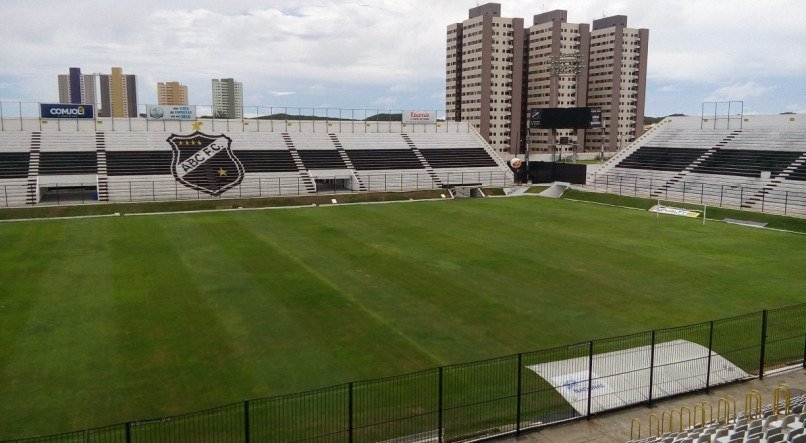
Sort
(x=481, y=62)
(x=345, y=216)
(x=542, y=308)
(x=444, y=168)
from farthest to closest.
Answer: (x=481, y=62) → (x=444, y=168) → (x=345, y=216) → (x=542, y=308)

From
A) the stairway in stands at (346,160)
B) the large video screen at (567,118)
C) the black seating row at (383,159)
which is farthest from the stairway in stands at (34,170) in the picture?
the large video screen at (567,118)

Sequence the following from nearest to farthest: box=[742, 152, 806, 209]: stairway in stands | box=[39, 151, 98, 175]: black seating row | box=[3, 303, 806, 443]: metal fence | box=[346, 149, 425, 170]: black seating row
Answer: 1. box=[3, 303, 806, 443]: metal fence
2. box=[742, 152, 806, 209]: stairway in stands
3. box=[39, 151, 98, 175]: black seating row
4. box=[346, 149, 425, 170]: black seating row

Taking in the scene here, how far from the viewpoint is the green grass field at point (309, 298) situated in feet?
54.9

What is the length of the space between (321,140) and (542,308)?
5645cm

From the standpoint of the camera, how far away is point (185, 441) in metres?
13.4

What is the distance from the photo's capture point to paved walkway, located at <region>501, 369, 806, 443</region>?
1376cm

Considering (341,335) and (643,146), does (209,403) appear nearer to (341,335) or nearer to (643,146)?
(341,335)

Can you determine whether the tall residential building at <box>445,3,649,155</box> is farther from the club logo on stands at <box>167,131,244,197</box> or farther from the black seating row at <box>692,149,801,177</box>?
the club logo on stands at <box>167,131,244,197</box>

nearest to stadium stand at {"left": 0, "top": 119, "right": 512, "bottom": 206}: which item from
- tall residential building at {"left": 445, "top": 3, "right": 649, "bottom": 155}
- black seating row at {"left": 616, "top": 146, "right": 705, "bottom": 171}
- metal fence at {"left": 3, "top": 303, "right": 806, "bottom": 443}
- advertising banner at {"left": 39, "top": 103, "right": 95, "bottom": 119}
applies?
advertising banner at {"left": 39, "top": 103, "right": 95, "bottom": 119}

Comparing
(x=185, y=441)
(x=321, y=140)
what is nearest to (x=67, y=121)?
(x=321, y=140)

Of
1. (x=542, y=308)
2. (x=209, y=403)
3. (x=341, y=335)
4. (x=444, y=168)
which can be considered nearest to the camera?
(x=209, y=403)

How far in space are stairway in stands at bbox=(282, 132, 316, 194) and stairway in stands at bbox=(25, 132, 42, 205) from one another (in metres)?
24.1

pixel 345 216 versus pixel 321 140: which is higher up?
pixel 321 140

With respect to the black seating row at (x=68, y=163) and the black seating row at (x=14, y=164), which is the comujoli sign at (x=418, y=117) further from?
the black seating row at (x=14, y=164)
